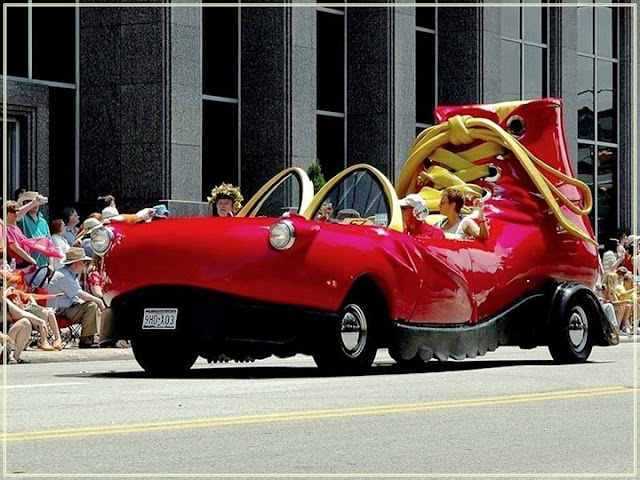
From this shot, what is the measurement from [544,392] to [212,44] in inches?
751

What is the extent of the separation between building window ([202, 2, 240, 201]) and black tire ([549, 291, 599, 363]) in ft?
48.3

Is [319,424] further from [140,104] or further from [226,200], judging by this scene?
[140,104]

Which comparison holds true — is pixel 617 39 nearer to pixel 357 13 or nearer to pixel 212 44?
pixel 357 13

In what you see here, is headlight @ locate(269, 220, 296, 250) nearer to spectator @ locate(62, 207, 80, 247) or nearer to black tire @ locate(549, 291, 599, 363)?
black tire @ locate(549, 291, 599, 363)

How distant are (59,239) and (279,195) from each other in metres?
5.50

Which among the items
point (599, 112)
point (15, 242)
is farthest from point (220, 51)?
point (599, 112)

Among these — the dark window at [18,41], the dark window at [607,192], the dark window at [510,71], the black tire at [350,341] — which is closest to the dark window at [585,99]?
the dark window at [607,192]

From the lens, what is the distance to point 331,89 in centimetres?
3381

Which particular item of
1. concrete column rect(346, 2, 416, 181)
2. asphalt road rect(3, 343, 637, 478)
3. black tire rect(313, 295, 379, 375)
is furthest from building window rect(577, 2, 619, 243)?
black tire rect(313, 295, 379, 375)

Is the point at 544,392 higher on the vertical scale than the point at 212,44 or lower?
lower

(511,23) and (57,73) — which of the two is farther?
(511,23)

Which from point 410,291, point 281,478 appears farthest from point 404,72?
point 281,478

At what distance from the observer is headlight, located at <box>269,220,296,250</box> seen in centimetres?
1344

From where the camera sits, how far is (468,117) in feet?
54.7
